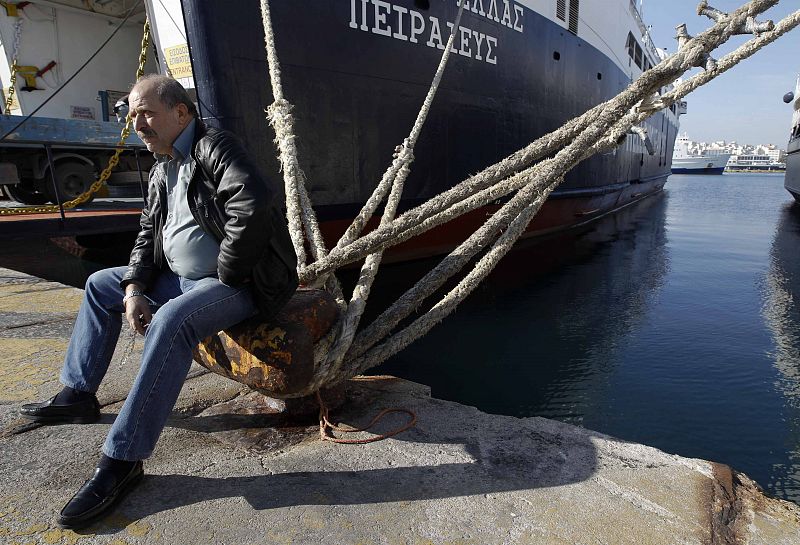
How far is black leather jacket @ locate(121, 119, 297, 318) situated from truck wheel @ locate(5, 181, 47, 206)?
26.8 feet

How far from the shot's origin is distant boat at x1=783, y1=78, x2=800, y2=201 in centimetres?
2339

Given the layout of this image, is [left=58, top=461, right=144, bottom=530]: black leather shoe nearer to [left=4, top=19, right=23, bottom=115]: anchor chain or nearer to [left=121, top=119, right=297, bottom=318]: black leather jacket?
[left=121, top=119, right=297, bottom=318]: black leather jacket

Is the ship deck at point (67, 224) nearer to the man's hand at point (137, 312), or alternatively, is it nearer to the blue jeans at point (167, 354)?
the man's hand at point (137, 312)

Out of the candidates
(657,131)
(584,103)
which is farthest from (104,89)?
(657,131)

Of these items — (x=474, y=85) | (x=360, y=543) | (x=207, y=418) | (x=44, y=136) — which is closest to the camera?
(x=360, y=543)

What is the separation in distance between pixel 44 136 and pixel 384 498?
21.3 ft

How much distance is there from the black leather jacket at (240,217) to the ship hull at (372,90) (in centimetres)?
317

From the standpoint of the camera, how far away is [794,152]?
24.5m

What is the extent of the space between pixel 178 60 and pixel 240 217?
4142 mm

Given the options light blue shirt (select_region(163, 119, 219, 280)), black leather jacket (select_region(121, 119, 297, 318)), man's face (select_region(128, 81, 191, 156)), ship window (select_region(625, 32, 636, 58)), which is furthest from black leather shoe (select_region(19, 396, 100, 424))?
ship window (select_region(625, 32, 636, 58))

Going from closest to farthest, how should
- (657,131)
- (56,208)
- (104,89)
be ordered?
(56,208)
(104,89)
(657,131)

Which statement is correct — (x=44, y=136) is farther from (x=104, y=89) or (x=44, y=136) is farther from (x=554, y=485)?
(x=554, y=485)

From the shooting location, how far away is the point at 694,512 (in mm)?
1839

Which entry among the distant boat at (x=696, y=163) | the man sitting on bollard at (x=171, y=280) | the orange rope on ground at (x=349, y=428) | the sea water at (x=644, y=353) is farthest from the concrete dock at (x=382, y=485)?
the distant boat at (x=696, y=163)
